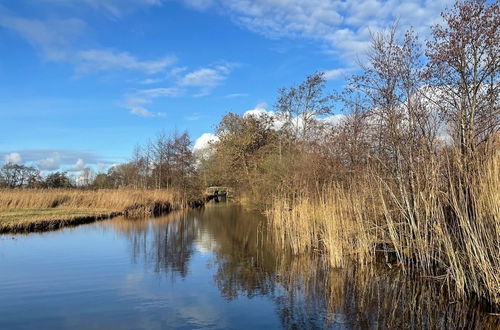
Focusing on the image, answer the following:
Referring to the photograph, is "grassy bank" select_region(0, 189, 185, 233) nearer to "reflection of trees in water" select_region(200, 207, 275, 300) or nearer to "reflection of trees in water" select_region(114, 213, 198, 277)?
"reflection of trees in water" select_region(114, 213, 198, 277)

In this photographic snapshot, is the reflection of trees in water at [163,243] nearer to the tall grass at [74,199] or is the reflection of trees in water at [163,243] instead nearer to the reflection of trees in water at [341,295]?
the reflection of trees in water at [341,295]

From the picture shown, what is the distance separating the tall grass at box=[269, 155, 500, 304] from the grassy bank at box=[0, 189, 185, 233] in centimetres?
1040

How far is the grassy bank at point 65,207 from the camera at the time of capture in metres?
16.5

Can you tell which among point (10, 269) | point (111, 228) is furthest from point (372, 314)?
point (111, 228)

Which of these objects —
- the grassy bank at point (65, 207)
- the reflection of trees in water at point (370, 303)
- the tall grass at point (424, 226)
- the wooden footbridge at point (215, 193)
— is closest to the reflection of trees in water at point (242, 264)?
the reflection of trees in water at point (370, 303)

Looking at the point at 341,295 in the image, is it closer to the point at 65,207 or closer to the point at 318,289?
the point at 318,289

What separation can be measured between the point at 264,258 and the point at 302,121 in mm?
20619

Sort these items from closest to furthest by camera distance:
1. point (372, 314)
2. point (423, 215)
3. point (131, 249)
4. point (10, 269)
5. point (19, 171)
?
point (372, 314) < point (423, 215) < point (10, 269) < point (131, 249) < point (19, 171)

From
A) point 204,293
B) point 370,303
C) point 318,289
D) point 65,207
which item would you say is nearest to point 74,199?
point 65,207

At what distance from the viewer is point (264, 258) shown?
1083 centimetres

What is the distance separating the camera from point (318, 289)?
25.3ft

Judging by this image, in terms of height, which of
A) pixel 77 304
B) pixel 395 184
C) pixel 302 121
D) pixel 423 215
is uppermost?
pixel 302 121

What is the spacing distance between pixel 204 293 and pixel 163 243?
21.4 ft

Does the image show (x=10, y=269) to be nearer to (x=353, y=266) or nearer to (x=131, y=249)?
(x=131, y=249)
